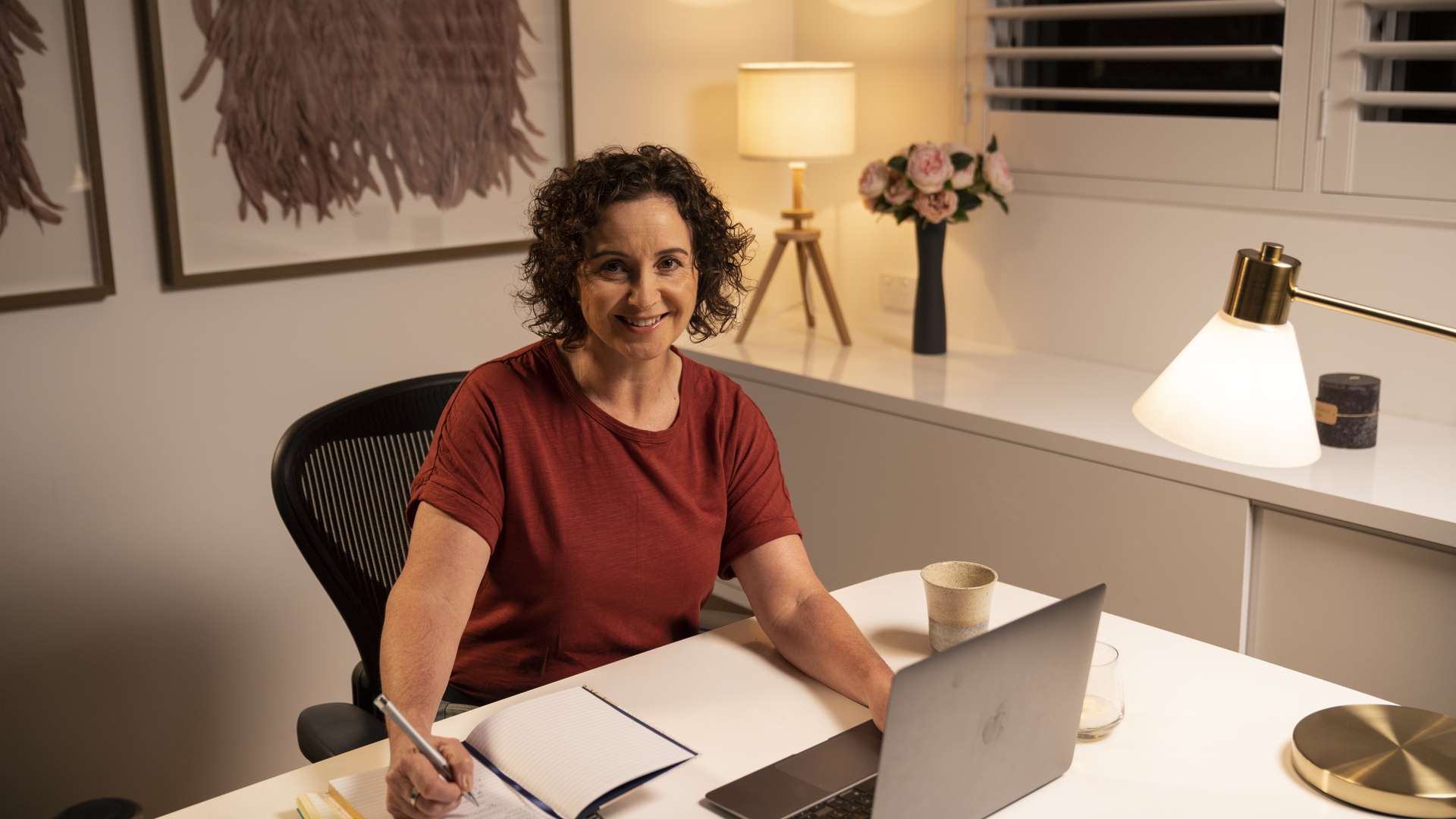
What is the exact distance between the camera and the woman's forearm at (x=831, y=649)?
55.1 inches

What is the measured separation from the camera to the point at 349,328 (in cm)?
270

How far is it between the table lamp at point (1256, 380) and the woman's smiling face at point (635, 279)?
663 mm

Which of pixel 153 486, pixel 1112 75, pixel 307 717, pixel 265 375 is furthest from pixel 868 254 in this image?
pixel 307 717

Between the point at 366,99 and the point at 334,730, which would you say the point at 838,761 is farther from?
the point at 366,99

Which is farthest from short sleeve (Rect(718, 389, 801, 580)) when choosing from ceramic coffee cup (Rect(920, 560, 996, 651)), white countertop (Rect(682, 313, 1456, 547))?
white countertop (Rect(682, 313, 1456, 547))

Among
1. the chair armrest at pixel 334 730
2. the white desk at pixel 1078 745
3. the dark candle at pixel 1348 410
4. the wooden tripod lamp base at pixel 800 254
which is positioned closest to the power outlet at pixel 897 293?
the wooden tripod lamp base at pixel 800 254

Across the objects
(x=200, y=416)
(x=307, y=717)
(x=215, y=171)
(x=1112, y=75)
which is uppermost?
(x=1112, y=75)

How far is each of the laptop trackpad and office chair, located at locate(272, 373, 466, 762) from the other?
0.62 metres

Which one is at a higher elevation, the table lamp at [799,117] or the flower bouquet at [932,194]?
the table lamp at [799,117]

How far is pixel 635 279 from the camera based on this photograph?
158 centimetres

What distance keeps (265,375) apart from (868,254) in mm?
1564

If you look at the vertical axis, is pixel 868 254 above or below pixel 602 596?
above

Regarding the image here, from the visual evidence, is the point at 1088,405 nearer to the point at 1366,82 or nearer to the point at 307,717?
the point at 1366,82

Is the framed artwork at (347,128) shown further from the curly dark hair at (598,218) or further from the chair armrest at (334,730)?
the chair armrest at (334,730)
